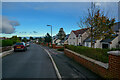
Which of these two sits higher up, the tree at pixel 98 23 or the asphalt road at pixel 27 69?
the tree at pixel 98 23

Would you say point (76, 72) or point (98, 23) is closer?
point (76, 72)

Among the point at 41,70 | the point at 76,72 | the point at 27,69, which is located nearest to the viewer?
the point at 76,72

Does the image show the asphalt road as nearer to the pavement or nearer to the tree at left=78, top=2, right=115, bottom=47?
the pavement

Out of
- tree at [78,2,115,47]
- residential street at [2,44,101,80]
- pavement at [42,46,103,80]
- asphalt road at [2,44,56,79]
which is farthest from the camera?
tree at [78,2,115,47]

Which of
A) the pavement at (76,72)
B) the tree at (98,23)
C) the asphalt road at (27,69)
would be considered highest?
the tree at (98,23)

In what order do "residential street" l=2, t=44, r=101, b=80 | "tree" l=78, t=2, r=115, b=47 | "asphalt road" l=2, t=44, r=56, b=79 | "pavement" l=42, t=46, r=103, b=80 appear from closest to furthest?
"pavement" l=42, t=46, r=103, b=80 < "residential street" l=2, t=44, r=101, b=80 < "asphalt road" l=2, t=44, r=56, b=79 < "tree" l=78, t=2, r=115, b=47

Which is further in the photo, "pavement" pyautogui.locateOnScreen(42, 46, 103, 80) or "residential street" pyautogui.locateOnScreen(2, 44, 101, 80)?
"residential street" pyautogui.locateOnScreen(2, 44, 101, 80)

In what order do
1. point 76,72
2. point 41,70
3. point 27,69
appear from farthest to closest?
point 27,69
point 41,70
point 76,72

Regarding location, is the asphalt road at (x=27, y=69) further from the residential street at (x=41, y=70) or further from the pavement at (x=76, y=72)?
the pavement at (x=76, y=72)

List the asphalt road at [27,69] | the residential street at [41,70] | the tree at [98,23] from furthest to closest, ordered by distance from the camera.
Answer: the tree at [98,23] → the asphalt road at [27,69] → the residential street at [41,70]

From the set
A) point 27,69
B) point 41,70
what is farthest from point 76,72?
point 27,69

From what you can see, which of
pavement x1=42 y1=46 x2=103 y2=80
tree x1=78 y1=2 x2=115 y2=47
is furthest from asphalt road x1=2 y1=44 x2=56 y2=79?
tree x1=78 y1=2 x2=115 y2=47

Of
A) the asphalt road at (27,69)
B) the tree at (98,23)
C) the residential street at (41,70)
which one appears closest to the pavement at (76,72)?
the residential street at (41,70)

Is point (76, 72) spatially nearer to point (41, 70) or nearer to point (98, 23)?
point (41, 70)
